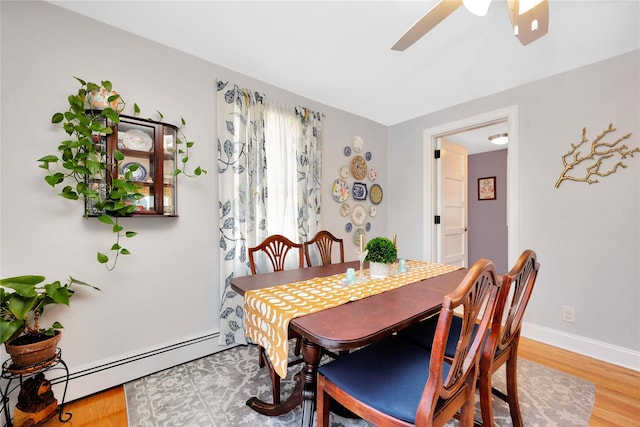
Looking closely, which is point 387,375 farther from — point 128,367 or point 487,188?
point 487,188

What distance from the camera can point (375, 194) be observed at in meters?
3.60

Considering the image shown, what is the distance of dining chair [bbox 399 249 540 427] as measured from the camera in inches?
43.2

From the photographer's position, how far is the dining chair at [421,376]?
83cm

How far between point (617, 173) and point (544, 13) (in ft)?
5.43

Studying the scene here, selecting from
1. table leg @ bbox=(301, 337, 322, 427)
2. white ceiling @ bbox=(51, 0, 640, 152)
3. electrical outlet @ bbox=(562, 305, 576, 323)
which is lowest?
electrical outlet @ bbox=(562, 305, 576, 323)

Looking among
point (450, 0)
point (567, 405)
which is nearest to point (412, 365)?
point (567, 405)

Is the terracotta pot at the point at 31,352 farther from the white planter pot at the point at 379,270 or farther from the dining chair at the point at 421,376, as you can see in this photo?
the white planter pot at the point at 379,270

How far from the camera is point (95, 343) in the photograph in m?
1.74

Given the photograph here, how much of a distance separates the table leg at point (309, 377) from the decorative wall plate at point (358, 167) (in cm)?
246

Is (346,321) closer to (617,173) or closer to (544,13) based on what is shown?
(544,13)

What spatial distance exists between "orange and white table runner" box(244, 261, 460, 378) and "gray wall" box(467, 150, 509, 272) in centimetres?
374

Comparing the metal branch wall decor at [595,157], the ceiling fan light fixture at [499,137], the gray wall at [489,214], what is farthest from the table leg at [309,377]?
the gray wall at [489,214]

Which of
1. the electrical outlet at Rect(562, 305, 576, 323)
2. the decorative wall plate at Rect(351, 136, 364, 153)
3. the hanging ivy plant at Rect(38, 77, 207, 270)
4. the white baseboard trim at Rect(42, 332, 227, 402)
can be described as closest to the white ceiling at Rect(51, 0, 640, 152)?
the hanging ivy plant at Rect(38, 77, 207, 270)

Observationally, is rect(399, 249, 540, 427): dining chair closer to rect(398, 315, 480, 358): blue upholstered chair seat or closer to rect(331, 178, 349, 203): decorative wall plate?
rect(398, 315, 480, 358): blue upholstered chair seat
